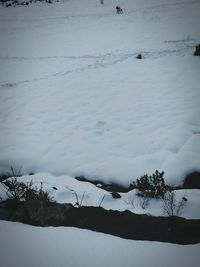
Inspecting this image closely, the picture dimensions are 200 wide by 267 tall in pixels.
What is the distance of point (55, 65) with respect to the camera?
33.6ft

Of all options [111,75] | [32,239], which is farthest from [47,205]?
[111,75]

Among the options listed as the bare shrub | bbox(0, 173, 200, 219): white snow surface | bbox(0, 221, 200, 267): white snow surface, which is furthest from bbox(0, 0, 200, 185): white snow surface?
bbox(0, 221, 200, 267): white snow surface

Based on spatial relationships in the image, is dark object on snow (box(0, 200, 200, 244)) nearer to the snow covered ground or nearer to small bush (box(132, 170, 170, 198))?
the snow covered ground

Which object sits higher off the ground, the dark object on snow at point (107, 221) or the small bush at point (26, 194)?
the small bush at point (26, 194)

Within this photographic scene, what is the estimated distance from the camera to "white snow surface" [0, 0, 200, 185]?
187 inches

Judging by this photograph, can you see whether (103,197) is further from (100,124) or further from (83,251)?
(100,124)

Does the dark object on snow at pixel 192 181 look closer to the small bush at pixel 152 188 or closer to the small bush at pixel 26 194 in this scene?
the small bush at pixel 152 188

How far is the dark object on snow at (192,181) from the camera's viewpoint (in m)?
3.98

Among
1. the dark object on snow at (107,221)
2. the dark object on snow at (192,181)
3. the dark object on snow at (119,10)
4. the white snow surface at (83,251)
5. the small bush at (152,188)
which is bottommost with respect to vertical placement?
the white snow surface at (83,251)

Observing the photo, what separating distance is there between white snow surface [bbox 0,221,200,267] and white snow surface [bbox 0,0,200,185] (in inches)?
52.8

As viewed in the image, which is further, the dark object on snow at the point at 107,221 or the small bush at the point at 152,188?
the small bush at the point at 152,188

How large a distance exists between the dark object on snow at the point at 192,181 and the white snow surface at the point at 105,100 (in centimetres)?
11

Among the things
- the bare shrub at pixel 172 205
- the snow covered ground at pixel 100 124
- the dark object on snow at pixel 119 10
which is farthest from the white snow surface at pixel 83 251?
the dark object on snow at pixel 119 10

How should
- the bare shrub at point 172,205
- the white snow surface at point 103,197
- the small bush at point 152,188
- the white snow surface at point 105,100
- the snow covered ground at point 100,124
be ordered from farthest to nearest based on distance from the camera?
the white snow surface at point 105,100
the small bush at point 152,188
the white snow surface at point 103,197
the bare shrub at point 172,205
the snow covered ground at point 100,124
